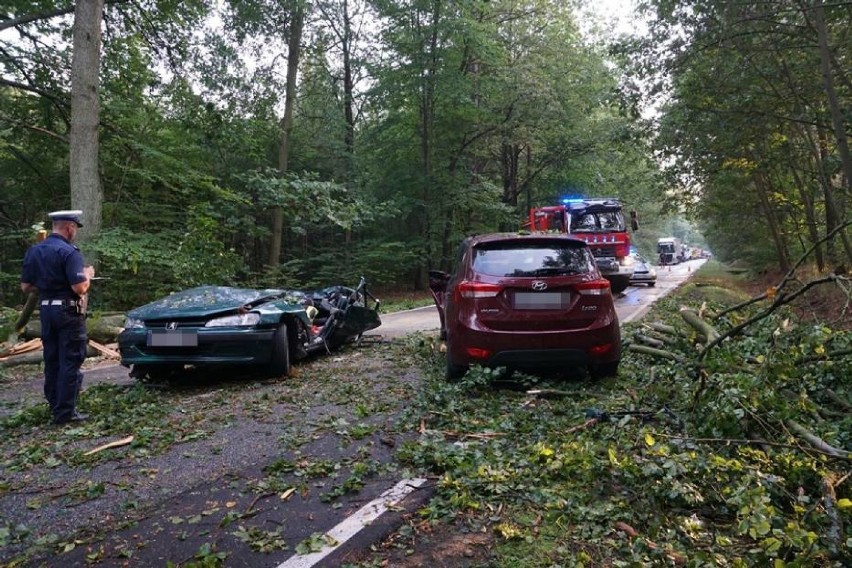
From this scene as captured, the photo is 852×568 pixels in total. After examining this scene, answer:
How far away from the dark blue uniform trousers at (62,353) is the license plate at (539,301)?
3.97m

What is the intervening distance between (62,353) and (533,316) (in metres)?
4.21

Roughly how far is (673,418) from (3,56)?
1405 centimetres

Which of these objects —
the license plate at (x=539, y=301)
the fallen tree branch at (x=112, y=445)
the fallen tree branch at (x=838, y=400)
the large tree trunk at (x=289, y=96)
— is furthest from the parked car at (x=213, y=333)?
the large tree trunk at (x=289, y=96)

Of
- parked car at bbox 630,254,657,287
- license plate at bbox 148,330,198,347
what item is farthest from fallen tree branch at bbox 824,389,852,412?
parked car at bbox 630,254,657,287

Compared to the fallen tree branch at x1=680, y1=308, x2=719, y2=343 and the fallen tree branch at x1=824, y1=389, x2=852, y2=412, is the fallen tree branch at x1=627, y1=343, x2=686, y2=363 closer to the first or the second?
the fallen tree branch at x1=680, y1=308, x2=719, y2=343

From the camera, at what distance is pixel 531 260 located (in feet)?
18.5

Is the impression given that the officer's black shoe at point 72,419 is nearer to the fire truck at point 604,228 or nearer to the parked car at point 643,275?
the fire truck at point 604,228

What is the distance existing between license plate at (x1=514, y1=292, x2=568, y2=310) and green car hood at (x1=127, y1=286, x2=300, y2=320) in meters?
2.97

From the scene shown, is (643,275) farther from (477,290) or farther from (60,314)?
(60,314)

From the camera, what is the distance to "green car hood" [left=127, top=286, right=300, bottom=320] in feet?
19.1

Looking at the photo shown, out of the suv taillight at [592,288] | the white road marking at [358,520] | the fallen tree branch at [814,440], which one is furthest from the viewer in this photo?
the suv taillight at [592,288]

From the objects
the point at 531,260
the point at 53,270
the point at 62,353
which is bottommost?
the point at 62,353

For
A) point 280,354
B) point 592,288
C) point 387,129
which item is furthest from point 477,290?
point 387,129

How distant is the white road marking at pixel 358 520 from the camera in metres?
A: 2.51
